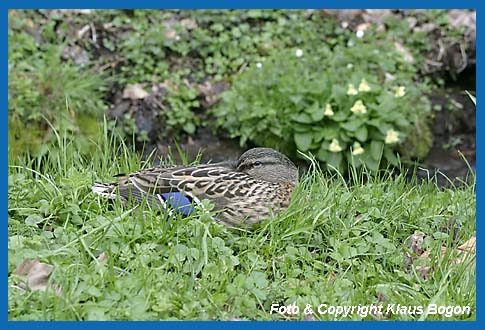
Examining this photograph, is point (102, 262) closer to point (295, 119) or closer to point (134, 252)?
point (134, 252)

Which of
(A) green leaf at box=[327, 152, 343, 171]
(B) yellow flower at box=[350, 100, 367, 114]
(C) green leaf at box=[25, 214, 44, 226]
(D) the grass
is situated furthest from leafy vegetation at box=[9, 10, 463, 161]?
(C) green leaf at box=[25, 214, 44, 226]

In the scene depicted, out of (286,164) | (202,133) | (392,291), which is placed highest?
(286,164)

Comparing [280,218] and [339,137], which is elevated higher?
[280,218]

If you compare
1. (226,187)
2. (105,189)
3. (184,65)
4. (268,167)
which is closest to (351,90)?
(184,65)

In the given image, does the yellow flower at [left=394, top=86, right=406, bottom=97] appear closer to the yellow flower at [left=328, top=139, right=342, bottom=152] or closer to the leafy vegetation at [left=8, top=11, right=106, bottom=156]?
the yellow flower at [left=328, top=139, right=342, bottom=152]

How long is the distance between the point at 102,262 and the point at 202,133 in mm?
4800

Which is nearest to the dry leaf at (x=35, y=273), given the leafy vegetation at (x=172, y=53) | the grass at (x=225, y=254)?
the grass at (x=225, y=254)

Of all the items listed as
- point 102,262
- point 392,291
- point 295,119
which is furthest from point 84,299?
point 295,119

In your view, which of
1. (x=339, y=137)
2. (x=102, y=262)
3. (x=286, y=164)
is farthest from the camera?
(x=339, y=137)

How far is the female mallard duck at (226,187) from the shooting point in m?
4.69

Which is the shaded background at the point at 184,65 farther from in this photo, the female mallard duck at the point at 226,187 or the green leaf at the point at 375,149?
the female mallard duck at the point at 226,187

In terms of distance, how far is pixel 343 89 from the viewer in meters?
8.24

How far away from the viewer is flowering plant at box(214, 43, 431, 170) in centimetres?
807

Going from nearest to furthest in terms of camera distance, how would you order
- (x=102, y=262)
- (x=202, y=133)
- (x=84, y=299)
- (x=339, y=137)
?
(x=84, y=299), (x=102, y=262), (x=339, y=137), (x=202, y=133)
